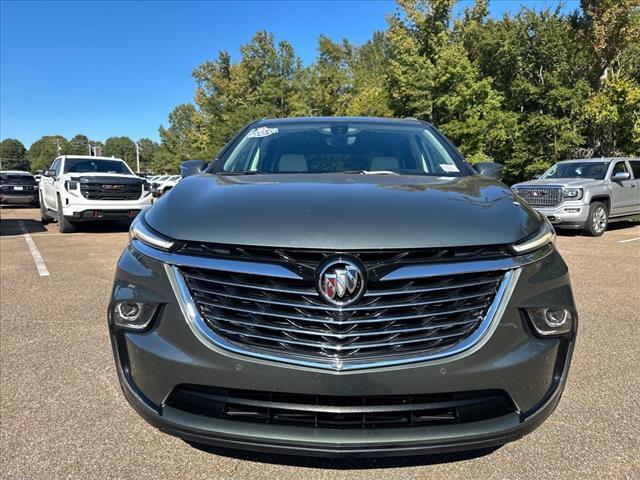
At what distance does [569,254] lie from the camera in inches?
344

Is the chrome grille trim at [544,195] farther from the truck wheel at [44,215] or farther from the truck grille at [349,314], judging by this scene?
the truck wheel at [44,215]

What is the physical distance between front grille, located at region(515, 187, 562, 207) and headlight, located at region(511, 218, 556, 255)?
10.1 meters

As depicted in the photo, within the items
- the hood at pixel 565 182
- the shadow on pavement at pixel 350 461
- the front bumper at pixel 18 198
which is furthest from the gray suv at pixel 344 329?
the front bumper at pixel 18 198

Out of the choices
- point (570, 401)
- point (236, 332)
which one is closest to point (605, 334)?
point (570, 401)

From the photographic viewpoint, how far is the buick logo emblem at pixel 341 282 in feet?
5.77

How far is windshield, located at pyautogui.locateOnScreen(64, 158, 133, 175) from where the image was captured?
12725mm

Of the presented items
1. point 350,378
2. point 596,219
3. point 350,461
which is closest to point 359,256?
point 350,378

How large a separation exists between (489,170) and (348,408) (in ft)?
6.66

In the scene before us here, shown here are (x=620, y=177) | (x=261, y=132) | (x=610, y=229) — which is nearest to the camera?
(x=261, y=132)

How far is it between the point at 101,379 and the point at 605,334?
4.02 metres

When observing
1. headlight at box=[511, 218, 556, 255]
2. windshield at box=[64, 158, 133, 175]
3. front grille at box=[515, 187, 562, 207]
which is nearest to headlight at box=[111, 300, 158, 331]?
headlight at box=[511, 218, 556, 255]

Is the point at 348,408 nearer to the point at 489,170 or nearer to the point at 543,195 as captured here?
the point at 489,170

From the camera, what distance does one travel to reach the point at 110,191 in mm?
11773

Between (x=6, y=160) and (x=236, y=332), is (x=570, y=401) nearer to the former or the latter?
(x=236, y=332)
